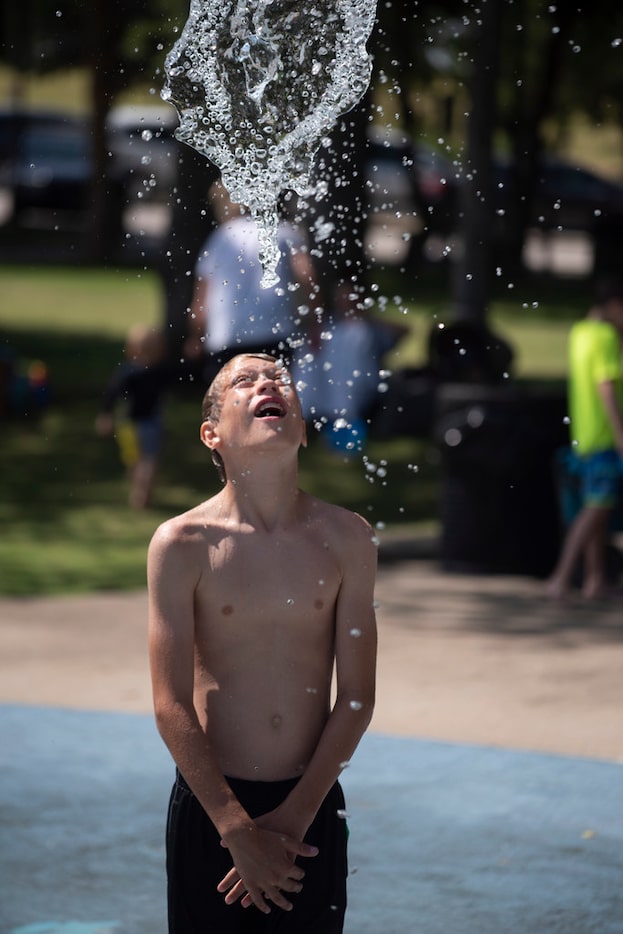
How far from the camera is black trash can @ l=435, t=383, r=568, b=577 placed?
28.7ft

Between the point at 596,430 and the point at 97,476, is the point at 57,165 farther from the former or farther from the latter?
the point at 596,430

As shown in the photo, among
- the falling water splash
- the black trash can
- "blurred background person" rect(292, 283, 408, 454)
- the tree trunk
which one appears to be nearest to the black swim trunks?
the falling water splash

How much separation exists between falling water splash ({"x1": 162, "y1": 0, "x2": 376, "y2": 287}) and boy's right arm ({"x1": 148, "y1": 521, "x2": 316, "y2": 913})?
1.51 m

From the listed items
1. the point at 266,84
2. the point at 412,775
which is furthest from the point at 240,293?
the point at 412,775

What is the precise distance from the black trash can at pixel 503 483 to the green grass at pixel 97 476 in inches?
19.0

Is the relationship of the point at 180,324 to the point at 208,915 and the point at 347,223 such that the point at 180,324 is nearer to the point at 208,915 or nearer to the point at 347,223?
the point at 347,223

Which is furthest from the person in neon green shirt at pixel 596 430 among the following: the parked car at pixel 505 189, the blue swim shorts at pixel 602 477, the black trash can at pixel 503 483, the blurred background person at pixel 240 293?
the parked car at pixel 505 189

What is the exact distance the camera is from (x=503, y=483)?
8.73 m

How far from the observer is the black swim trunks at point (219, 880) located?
9.62 ft

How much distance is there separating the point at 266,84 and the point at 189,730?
2.95 metres

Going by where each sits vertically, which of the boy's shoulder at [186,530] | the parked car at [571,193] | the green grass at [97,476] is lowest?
the green grass at [97,476]

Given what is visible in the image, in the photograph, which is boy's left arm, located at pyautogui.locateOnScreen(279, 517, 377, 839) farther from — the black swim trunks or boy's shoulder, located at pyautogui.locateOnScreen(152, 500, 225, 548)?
boy's shoulder, located at pyautogui.locateOnScreen(152, 500, 225, 548)

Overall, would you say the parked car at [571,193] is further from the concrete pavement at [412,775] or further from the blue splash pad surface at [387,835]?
the blue splash pad surface at [387,835]

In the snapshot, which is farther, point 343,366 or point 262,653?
point 343,366
